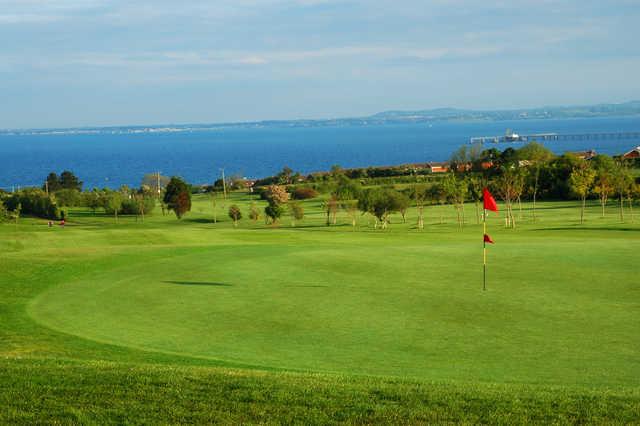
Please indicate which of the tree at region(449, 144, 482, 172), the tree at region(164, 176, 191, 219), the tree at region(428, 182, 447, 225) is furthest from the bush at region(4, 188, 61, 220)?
the tree at region(449, 144, 482, 172)

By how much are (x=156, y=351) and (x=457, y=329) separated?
258 inches

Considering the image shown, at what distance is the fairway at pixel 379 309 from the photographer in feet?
49.4

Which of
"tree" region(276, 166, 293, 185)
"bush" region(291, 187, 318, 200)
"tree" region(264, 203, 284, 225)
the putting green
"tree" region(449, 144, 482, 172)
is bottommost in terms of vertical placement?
the putting green

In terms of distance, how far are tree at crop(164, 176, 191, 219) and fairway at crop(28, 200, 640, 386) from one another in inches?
1362

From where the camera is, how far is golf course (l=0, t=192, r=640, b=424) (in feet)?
36.2

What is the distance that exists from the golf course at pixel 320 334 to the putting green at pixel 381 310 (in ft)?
0.24

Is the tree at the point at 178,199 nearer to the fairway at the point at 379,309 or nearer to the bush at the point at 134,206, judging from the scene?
the bush at the point at 134,206

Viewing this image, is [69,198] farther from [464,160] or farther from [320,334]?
[320,334]

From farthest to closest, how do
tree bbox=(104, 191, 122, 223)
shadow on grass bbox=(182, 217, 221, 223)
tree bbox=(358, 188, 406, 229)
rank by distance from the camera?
1. tree bbox=(104, 191, 122, 223)
2. shadow on grass bbox=(182, 217, 221, 223)
3. tree bbox=(358, 188, 406, 229)

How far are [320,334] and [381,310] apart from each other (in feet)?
8.75

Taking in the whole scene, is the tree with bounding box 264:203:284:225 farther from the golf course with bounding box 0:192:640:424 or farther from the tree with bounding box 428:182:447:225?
the golf course with bounding box 0:192:640:424

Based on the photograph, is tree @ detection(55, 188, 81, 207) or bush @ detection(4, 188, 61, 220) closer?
bush @ detection(4, 188, 61, 220)

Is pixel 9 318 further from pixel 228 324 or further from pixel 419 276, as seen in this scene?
pixel 419 276

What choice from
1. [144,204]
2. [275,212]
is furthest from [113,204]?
[275,212]
